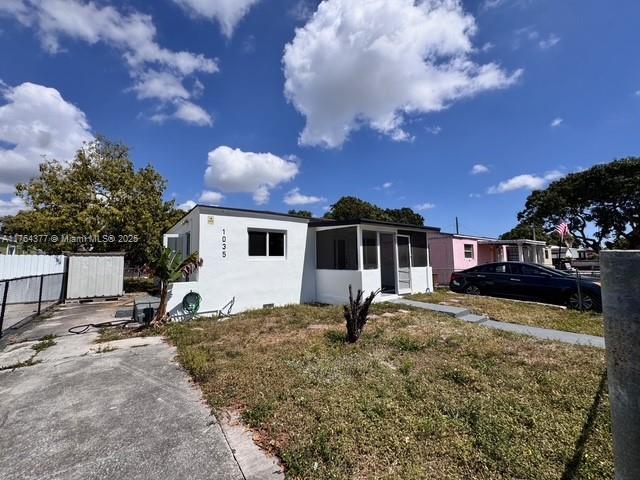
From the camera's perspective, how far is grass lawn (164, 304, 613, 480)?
252 cm

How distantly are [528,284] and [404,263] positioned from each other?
439cm

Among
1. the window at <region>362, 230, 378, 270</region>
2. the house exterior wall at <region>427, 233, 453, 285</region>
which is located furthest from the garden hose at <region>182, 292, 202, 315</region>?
the house exterior wall at <region>427, 233, 453, 285</region>

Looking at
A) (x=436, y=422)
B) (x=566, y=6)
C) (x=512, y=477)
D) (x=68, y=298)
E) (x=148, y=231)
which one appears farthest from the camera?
(x=148, y=231)

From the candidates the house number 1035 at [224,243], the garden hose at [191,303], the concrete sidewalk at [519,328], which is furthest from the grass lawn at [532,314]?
the garden hose at [191,303]

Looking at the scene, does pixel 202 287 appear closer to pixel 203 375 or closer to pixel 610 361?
pixel 203 375

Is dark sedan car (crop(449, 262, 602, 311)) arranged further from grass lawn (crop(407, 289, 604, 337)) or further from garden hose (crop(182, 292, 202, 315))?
garden hose (crop(182, 292, 202, 315))

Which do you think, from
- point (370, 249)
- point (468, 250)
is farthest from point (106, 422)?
point (468, 250)

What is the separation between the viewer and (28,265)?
39.3ft

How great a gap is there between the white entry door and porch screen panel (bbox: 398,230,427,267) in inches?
9.3

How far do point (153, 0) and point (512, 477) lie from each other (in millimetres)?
11052

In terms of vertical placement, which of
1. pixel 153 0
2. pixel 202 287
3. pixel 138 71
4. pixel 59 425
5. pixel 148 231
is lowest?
pixel 59 425

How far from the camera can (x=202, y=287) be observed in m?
9.02

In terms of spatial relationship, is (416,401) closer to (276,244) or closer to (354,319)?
(354,319)

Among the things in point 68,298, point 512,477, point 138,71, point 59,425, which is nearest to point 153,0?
point 138,71
